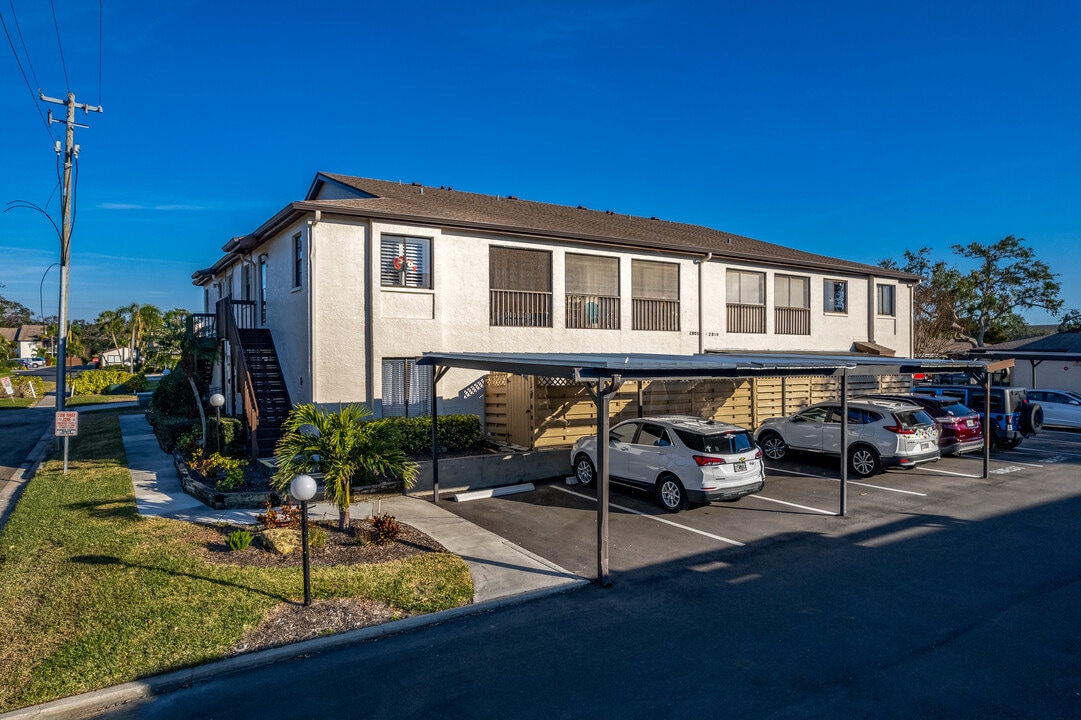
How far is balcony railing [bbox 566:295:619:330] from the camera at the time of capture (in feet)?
59.1

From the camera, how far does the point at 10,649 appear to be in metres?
6.04

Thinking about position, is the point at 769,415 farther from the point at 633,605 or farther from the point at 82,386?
the point at 82,386

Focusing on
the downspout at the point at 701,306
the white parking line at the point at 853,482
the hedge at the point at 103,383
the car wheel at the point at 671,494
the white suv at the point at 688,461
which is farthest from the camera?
the hedge at the point at 103,383

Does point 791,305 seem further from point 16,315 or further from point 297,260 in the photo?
point 16,315

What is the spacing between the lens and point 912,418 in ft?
46.8

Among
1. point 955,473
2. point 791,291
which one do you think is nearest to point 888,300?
point 791,291

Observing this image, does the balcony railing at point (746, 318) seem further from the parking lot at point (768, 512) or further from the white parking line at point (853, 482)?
the white parking line at point (853, 482)

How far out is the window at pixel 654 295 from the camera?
1905cm

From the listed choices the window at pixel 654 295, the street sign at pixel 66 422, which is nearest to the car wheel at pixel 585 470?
the window at pixel 654 295

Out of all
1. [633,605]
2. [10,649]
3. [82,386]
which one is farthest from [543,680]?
[82,386]

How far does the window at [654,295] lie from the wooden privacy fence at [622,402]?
2.01 metres

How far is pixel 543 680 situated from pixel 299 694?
2063 mm

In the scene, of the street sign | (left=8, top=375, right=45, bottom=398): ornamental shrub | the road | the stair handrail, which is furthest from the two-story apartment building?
(left=8, top=375, right=45, bottom=398): ornamental shrub

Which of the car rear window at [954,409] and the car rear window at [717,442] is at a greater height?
the car rear window at [954,409]
